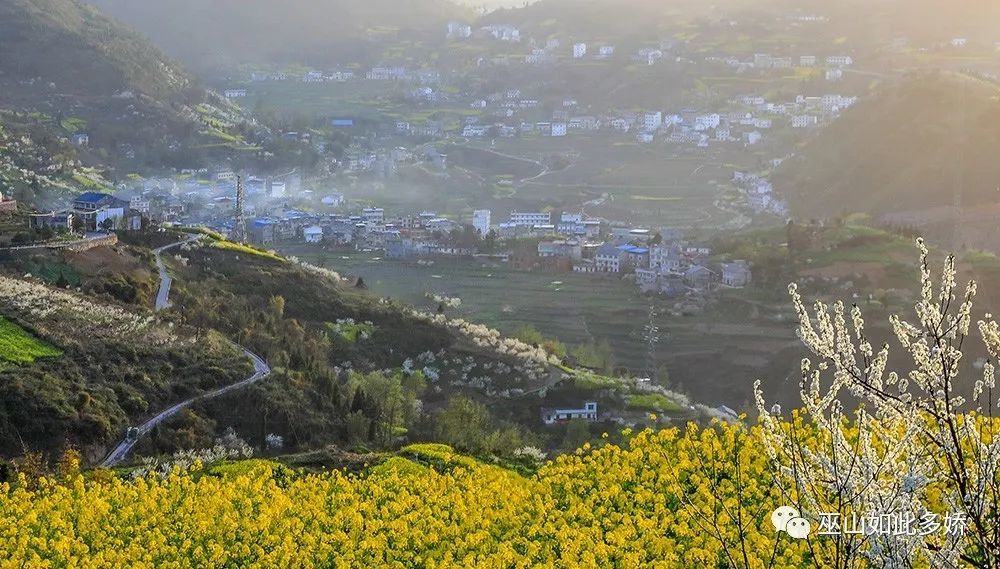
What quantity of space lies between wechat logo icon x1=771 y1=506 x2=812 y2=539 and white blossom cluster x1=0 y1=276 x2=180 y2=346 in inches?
820

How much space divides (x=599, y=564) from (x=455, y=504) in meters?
2.84

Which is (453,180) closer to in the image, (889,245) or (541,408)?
(889,245)

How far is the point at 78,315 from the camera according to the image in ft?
81.6

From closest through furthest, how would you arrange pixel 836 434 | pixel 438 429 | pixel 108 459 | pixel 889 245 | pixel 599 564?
pixel 836 434, pixel 599 564, pixel 108 459, pixel 438 429, pixel 889 245

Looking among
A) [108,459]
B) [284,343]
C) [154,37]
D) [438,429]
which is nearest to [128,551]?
[108,459]

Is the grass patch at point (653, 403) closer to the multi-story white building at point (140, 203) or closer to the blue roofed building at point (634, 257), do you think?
the blue roofed building at point (634, 257)

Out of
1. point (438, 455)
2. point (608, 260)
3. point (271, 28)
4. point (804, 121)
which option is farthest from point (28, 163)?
point (271, 28)

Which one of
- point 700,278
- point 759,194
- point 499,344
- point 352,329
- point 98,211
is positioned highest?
point 98,211

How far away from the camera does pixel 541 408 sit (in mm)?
Result: 28750

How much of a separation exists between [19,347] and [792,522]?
66.2 ft

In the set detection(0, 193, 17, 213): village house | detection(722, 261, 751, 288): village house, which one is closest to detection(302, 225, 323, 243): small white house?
detection(722, 261, 751, 288): village house

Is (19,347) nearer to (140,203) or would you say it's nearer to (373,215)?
(140,203)

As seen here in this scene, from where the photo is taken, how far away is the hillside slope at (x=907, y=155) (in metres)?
66.4

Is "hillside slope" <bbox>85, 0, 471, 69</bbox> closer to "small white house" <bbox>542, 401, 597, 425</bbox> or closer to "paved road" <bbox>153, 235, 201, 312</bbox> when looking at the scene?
"paved road" <bbox>153, 235, 201, 312</bbox>
